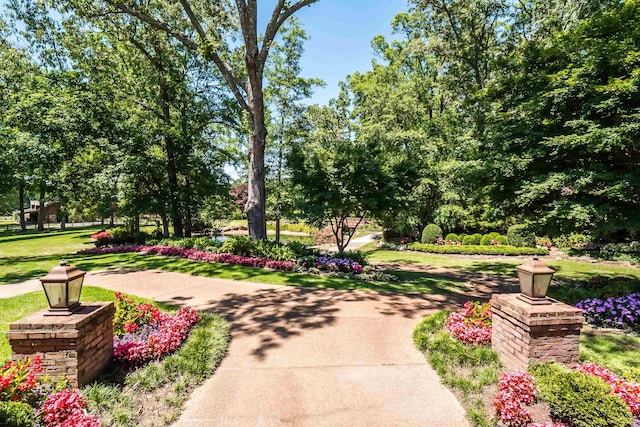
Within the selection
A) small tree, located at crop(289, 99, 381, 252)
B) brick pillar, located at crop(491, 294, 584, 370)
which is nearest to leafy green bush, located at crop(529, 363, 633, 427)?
brick pillar, located at crop(491, 294, 584, 370)

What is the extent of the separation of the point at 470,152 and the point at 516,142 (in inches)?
71.3

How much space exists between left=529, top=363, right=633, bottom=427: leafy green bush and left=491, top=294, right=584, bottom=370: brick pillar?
0.39 meters

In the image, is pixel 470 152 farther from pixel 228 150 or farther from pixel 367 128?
pixel 228 150

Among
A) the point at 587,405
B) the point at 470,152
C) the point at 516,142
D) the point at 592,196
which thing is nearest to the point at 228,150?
the point at 470,152

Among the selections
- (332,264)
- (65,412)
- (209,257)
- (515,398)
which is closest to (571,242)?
(332,264)

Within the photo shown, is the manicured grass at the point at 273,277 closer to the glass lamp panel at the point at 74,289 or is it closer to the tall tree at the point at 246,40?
the tall tree at the point at 246,40

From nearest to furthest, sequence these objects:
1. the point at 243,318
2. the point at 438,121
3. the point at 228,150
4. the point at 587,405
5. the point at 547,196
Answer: the point at 587,405 < the point at 243,318 < the point at 547,196 < the point at 228,150 < the point at 438,121

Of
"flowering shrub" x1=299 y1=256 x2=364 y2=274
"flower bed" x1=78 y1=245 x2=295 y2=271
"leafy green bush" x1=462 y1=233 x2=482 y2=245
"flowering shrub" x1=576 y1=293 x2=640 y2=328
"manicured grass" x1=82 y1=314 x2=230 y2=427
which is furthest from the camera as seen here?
"leafy green bush" x1=462 y1=233 x2=482 y2=245

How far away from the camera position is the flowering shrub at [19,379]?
2.82 metres

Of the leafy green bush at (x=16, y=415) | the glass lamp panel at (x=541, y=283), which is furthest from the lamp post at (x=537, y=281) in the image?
the leafy green bush at (x=16, y=415)

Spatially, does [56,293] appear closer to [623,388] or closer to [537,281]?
[537,281]

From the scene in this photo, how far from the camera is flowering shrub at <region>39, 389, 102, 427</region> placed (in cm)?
279

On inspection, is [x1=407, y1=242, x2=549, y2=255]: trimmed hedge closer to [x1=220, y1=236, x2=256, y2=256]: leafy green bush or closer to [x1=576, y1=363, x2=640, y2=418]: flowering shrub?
[x1=220, y1=236, x2=256, y2=256]: leafy green bush

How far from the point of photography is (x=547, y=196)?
7.76 metres
